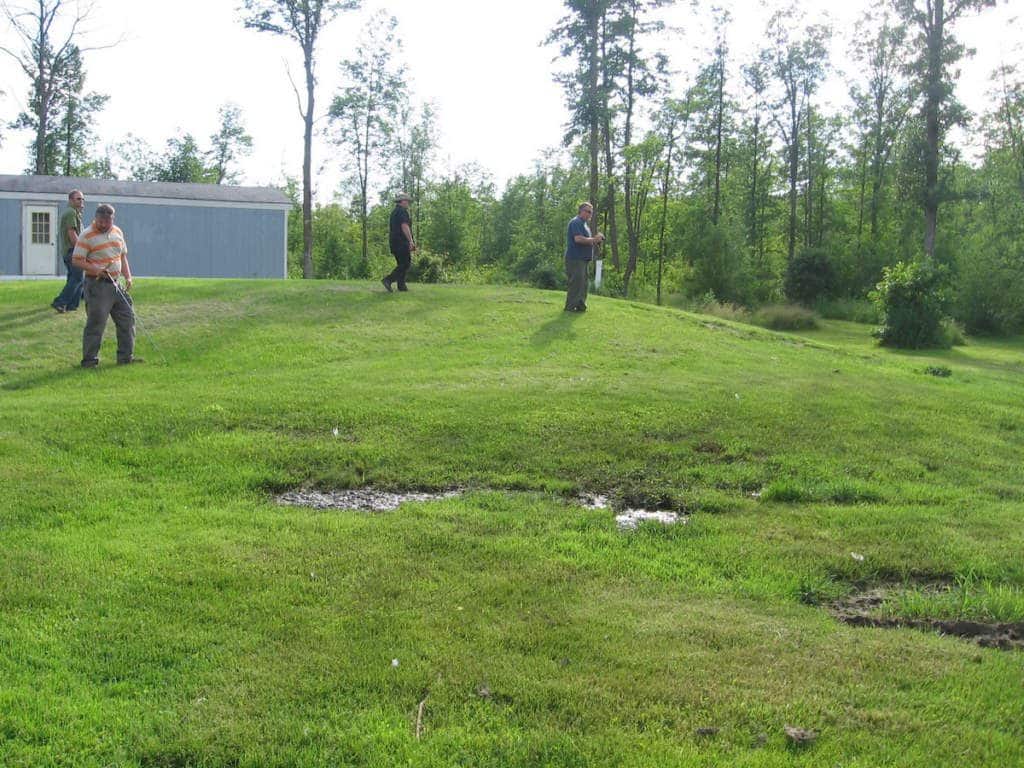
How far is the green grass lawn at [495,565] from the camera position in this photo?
3557 millimetres

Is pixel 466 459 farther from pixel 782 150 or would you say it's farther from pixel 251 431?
pixel 782 150

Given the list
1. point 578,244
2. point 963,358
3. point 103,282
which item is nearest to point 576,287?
point 578,244

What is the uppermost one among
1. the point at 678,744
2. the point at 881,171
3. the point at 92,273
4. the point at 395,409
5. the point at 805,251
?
the point at 881,171

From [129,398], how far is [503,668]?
6.60 metres

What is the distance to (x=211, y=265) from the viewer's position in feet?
90.7

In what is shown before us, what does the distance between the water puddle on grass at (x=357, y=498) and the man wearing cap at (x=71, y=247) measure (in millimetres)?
7806

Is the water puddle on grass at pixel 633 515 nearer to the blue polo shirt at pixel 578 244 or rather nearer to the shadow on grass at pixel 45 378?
the shadow on grass at pixel 45 378

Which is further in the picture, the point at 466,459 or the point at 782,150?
the point at 782,150

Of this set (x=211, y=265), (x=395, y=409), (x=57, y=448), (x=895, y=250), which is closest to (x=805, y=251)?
(x=895, y=250)

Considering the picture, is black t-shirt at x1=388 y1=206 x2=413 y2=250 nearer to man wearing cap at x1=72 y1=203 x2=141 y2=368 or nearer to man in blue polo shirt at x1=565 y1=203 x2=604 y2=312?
man in blue polo shirt at x1=565 y1=203 x2=604 y2=312

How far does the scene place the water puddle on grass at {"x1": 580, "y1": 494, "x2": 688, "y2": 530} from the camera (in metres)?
6.31

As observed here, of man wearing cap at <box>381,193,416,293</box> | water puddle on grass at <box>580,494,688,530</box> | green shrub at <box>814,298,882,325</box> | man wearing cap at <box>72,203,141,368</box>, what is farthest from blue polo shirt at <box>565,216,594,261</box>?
green shrub at <box>814,298,882,325</box>

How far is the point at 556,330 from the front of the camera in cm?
1391

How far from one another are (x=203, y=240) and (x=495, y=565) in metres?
25.0
